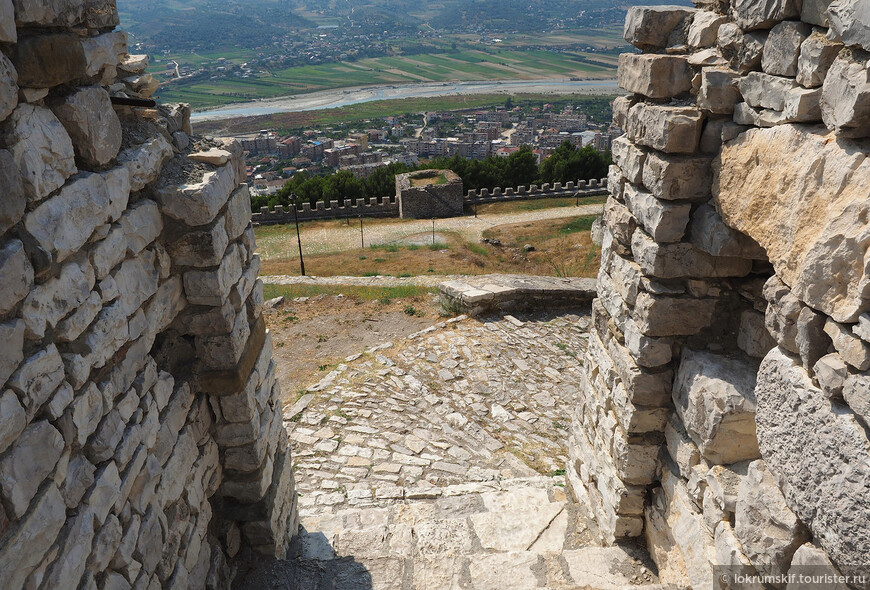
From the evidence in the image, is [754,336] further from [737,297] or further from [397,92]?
[397,92]

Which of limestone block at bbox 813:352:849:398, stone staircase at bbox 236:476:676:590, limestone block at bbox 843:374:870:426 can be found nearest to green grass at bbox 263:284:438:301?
stone staircase at bbox 236:476:676:590

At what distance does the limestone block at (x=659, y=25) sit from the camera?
11.7 feet

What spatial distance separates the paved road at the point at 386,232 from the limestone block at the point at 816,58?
22.3m

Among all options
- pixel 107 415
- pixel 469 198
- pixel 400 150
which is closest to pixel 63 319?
pixel 107 415

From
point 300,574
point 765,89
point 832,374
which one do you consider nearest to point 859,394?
point 832,374

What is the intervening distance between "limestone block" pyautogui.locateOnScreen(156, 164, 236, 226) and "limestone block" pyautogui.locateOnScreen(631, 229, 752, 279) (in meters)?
2.51

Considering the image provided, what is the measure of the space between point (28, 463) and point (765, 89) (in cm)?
336

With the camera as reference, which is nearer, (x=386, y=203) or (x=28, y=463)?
→ (x=28, y=463)

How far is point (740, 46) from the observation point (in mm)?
2924

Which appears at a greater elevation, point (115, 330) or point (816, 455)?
point (115, 330)

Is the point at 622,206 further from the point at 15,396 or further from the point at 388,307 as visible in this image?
the point at 388,307

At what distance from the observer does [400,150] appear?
250 feet

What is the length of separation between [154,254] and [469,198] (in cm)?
3231

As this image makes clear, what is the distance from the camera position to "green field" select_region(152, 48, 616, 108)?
122 meters
